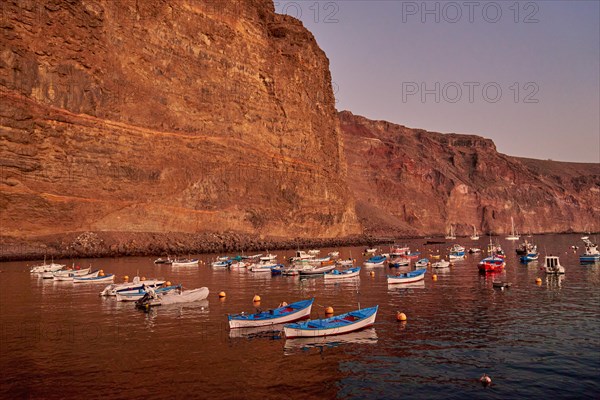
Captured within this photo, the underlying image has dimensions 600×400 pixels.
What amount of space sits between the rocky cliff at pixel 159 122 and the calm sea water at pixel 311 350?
41862 mm

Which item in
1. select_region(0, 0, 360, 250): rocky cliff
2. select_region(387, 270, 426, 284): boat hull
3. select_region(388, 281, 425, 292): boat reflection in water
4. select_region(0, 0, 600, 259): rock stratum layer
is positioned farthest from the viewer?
select_region(0, 0, 360, 250): rocky cliff

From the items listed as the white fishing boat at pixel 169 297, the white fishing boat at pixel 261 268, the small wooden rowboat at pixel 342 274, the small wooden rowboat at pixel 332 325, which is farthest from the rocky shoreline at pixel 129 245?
the small wooden rowboat at pixel 332 325

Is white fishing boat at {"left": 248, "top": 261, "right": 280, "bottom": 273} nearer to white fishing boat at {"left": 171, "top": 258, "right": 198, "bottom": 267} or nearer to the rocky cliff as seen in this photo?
white fishing boat at {"left": 171, "top": 258, "right": 198, "bottom": 267}

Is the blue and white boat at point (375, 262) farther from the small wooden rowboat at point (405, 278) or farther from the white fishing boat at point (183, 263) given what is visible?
the white fishing boat at point (183, 263)

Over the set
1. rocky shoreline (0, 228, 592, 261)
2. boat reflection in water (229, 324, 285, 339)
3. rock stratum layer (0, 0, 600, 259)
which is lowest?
boat reflection in water (229, 324, 285, 339)

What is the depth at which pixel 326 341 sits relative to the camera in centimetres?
2325

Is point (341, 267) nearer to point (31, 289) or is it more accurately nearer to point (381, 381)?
point (31, 289)

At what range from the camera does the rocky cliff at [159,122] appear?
74.1m

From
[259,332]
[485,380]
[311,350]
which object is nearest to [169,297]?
[259,332]

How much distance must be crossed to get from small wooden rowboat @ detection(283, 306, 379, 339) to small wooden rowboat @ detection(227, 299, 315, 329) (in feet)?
9.28

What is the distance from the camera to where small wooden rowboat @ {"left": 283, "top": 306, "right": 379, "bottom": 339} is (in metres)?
23.4

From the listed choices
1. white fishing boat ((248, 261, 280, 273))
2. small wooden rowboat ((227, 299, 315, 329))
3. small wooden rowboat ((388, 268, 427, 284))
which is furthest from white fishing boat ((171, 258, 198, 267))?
small wooden rowboat ((227, 299, 315, 329))

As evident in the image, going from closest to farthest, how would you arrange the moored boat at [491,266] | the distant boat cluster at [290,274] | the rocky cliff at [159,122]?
the distant boat cluster at [290,274] → the moored boat at [491,266] → the rocky cliff at [159,122]

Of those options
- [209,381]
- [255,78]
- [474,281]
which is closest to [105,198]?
[255,78]
